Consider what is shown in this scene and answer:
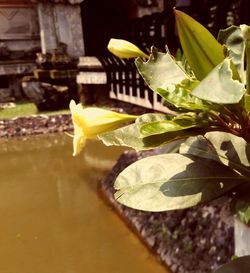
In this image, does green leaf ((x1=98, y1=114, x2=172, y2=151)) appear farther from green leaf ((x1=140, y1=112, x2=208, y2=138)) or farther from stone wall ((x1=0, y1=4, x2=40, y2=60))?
stone wall ((x1=0, y1=4, x2=40, y2=60))

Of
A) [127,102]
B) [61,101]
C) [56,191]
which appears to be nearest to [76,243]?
[56,191]

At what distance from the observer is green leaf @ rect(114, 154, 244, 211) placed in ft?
1.66

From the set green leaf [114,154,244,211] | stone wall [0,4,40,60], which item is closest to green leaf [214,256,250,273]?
green leaf [114,154,244,211]

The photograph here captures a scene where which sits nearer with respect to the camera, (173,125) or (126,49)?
(173,125)

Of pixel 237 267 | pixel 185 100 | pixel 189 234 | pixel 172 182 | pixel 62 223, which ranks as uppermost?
pixel 185 100

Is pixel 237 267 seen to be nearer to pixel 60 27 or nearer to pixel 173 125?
pixel 173 125

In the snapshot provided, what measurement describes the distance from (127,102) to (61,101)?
55.0 inches

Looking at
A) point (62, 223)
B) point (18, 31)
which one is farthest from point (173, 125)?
point (18, 31)

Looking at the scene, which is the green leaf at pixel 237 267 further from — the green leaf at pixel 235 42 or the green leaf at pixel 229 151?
the green leaf at pixel 235 42

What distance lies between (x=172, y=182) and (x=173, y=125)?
0.08 meters

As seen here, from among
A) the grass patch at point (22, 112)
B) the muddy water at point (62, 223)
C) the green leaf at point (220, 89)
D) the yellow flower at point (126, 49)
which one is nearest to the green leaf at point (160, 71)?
the yellow flower at point (126, 49)

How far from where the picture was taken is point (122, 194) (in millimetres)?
534

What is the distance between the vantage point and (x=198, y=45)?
506 millimetres

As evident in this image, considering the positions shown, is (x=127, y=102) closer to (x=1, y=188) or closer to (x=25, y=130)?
(x=25, y=130)
